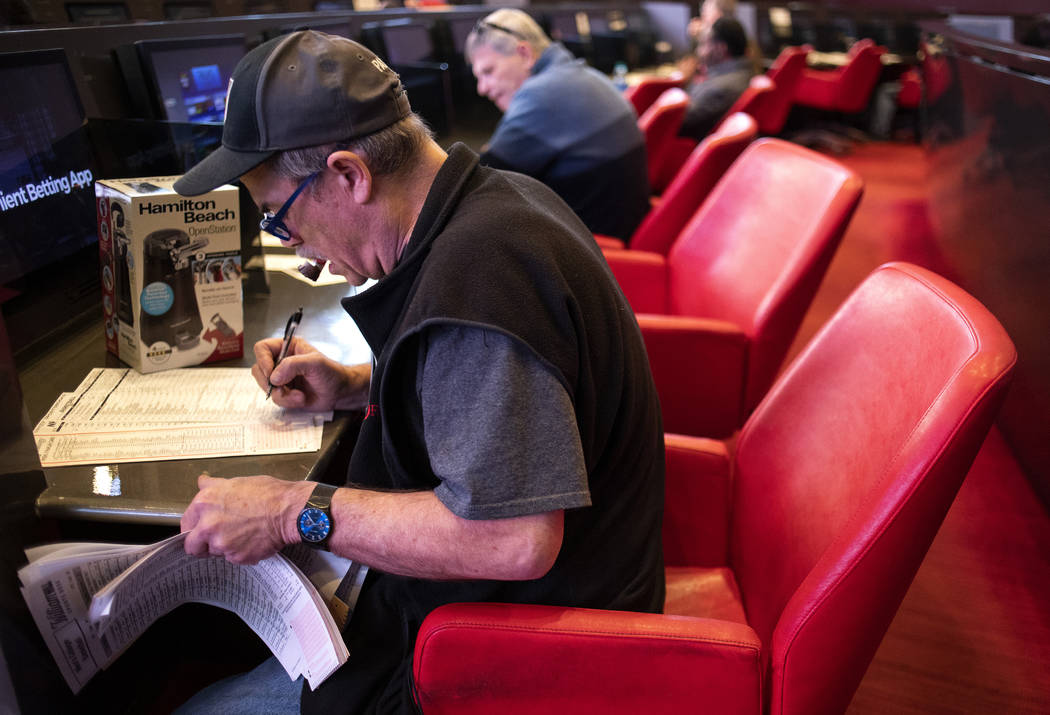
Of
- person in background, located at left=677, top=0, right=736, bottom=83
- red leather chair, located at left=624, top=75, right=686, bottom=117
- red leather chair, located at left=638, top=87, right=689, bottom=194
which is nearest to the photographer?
red leather chair, located at left=638, top=87, right=689, bottom=194

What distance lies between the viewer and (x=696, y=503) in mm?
1321

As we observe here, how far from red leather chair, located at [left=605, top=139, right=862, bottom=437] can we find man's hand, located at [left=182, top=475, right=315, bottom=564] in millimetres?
1003

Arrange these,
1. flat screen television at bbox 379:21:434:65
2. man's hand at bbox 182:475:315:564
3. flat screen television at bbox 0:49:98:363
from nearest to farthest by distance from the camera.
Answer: man's hand at bbox 182:475:315:564
flat screen television at bbox 0:49:98:363
flat screen television at bbox 379:21:434:65

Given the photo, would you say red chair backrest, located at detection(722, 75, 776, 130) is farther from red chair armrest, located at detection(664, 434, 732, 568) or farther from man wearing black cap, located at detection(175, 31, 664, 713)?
man wearing black cap, located at detection(175, 31, 664, 713)

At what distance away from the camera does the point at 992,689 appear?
1684 mm

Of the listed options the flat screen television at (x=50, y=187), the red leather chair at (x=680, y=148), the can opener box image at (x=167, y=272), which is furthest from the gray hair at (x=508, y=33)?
the can opener box image at (x=167, y=272)

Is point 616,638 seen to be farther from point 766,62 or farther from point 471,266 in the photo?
point 766,62

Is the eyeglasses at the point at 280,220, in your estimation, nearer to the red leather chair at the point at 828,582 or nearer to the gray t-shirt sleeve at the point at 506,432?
the gray t-shirt sleeve at the point at 506,432

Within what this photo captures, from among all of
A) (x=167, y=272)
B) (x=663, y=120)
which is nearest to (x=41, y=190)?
(x=167, y=272)

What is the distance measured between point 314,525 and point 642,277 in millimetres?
1468

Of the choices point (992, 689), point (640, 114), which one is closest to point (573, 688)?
point (992, 689)

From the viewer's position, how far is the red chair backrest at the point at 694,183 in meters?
2.24

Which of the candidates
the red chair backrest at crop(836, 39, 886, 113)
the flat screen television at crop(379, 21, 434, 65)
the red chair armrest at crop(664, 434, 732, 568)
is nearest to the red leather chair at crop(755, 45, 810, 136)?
the red chair backrest at crop(836, 39, 886, 113)

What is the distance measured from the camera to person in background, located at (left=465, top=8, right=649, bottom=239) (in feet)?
8.56
